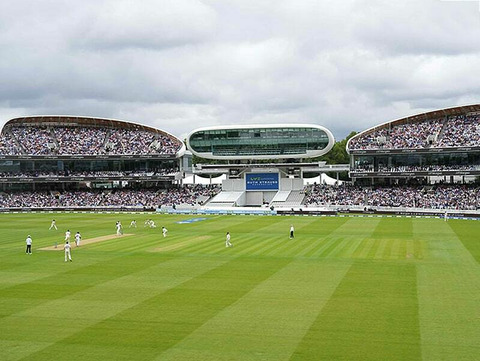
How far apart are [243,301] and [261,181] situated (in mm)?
62670

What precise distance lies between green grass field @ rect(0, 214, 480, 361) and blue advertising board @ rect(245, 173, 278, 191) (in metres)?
44.3

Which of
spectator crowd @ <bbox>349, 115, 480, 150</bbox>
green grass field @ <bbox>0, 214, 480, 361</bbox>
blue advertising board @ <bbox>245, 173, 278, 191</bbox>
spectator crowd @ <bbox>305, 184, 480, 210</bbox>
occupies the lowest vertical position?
green grass field @ <bbox>0, 214, 480, 361</bbox>

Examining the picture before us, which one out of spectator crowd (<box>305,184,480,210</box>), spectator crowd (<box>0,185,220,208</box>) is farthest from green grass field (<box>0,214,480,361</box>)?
spectator crowd (<box>0,185,220,208</box>)

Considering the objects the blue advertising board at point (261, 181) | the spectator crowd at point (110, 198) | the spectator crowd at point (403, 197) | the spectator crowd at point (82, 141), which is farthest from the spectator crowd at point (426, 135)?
the spectator crowd at point (82, 141)

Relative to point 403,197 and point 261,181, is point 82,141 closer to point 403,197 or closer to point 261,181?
point 261,181

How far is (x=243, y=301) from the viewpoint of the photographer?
806 inches

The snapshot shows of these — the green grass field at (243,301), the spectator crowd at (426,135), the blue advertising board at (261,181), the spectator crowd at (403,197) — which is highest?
the spectator crowd at (426,135)

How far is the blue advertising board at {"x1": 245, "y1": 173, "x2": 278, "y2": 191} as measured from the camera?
8250 centimetres

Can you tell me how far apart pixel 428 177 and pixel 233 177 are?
87.8 ft

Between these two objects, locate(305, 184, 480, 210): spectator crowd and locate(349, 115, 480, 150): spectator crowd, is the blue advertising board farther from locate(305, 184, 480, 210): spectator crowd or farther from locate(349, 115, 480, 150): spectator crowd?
locate(349, 115, 480, 150): spectator crowd

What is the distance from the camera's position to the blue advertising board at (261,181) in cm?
8250

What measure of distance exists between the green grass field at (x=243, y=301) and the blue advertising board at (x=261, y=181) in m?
44.3

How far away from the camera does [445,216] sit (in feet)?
195

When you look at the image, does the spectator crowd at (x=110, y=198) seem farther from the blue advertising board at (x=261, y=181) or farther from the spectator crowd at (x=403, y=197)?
the spectator crowd at (x=403, y=197)
